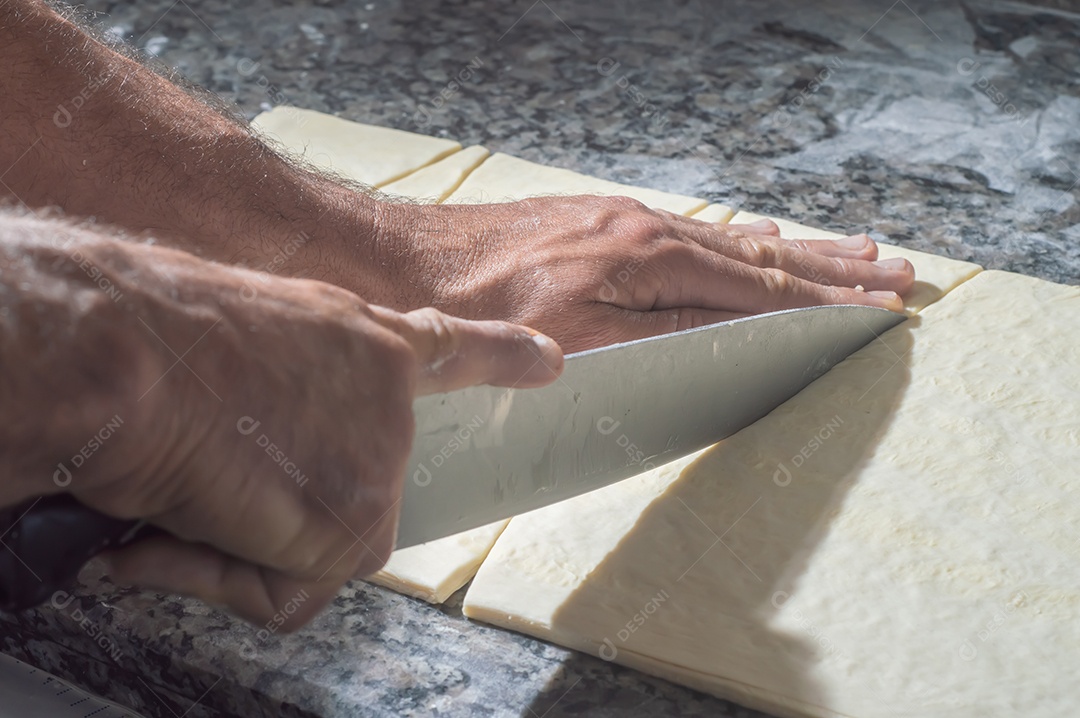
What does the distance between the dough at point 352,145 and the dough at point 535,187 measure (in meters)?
0.15

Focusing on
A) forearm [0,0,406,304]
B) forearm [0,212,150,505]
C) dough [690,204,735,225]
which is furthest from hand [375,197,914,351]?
forearm [0,212,150,505]

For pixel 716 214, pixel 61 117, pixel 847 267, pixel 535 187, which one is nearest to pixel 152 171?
pixel 61 117

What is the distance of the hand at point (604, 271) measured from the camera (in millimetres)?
1405

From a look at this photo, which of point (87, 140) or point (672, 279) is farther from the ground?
point (87, 140)

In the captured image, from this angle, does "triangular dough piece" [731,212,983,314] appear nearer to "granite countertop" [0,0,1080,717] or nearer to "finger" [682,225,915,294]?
"finger" [682,225,915,294]

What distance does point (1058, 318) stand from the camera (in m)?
1.53

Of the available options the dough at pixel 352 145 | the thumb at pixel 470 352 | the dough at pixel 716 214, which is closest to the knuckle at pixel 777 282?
the dough at pixel 716 214

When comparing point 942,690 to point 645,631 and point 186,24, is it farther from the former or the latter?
point 186,24

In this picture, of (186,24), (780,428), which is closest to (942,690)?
(780,428)

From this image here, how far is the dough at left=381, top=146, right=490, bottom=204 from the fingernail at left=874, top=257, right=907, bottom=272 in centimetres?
87

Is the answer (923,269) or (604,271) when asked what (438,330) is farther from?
(923,269)

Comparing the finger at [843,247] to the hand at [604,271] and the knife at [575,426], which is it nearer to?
the hand at [604,271]

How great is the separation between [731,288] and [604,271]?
21cm

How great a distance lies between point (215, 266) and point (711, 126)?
69.8 inches
